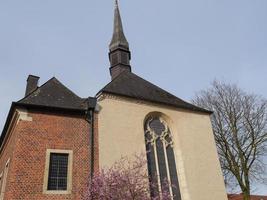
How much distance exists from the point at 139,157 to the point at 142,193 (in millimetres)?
2622

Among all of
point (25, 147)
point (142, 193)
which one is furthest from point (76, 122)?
point (142, 193)

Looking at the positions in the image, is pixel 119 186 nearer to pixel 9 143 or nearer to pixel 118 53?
pixel 9 143

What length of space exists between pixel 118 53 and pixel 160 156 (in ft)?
31.5

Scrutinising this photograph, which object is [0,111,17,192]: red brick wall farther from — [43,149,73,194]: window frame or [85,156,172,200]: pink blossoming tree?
[85,156,172,200]: pink blossoming tree

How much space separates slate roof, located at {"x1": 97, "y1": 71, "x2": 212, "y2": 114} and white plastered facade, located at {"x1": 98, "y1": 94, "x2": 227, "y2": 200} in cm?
30

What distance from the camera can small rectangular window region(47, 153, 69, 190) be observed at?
Answer: 11.1 meters

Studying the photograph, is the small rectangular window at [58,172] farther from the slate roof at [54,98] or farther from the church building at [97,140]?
the slate roof at [54,98]

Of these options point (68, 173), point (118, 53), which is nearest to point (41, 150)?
point (68, 173)

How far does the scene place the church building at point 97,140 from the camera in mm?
11125

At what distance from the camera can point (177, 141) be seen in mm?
14852

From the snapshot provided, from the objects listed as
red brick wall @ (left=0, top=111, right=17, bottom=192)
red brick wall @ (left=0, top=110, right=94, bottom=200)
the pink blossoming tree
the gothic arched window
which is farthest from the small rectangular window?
the gothic arched window

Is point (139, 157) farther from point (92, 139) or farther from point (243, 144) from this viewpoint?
point (243, 144)

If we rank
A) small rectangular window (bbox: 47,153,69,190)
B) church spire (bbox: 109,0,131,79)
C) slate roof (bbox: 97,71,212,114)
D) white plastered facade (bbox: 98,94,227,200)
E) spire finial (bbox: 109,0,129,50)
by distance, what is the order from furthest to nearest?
spire finial (bbox: 109,0,129,50), church spire (bbox: 109,0,131,79), slate roof (bbox: 97,71,212,114), white plastered facade (bbox: 98,94,227,200), small rectangular window (bbox: 47,153,69,190)

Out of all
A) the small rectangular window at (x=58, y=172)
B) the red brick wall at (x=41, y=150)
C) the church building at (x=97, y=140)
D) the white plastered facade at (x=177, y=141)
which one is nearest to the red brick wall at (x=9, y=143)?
the church building at (x=97, y=140)
